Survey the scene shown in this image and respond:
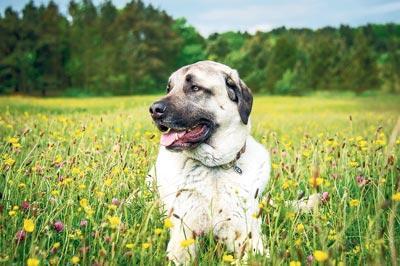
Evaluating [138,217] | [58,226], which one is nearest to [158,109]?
[138,217]

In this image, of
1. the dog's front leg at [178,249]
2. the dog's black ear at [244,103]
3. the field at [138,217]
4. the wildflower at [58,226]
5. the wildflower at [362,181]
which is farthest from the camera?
the dog's black ear at [244,103]

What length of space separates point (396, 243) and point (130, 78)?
40.4 m

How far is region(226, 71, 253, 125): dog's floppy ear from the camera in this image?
412 centimetres

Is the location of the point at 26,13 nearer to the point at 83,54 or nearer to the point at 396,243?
the point at 83,54

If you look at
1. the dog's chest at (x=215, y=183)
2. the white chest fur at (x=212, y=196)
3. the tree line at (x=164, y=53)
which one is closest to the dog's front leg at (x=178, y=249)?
the white chest fur at (x=212, y=196)

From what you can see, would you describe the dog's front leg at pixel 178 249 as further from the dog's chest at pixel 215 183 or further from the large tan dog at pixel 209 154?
the dog's chest at pixel 215 183

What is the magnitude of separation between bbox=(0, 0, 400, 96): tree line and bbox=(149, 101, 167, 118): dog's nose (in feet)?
81.4

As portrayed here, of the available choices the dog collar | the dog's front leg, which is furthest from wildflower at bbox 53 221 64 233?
the dog collar

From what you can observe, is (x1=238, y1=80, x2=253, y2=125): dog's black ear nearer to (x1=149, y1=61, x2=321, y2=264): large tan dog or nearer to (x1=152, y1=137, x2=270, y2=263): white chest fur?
(x1=149, y1=61, x2=321, y2=264): large tan dog

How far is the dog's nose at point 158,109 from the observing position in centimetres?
392

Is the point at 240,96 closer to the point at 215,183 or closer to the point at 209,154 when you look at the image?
the point at 209,154

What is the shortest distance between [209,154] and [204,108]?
383mm

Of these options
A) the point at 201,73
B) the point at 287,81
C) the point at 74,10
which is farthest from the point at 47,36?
the point at 201,73

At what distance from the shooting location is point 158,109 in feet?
12.9
